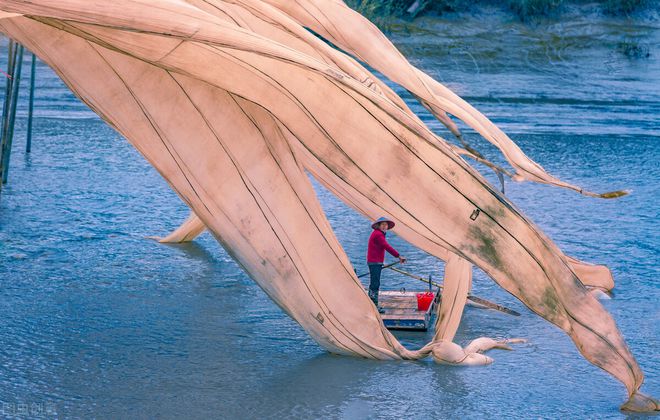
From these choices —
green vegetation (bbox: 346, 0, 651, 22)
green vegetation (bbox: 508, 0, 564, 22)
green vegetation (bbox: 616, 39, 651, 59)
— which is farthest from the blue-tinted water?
green vegetation (bbox: 346, 0, 651, 22)

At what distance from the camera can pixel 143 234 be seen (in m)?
14.3

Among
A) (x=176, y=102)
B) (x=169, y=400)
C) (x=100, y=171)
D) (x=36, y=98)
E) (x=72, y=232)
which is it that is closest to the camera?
(x=169, y=400)

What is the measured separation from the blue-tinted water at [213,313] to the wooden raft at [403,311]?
0.12m

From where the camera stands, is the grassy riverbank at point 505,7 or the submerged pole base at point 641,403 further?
the grassy riverbank at point 505,7

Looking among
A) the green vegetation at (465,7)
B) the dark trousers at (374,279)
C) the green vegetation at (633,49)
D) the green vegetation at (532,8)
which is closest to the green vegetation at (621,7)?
the green vegetation at (465,7)

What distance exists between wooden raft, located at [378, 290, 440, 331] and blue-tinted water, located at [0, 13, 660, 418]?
12 cm

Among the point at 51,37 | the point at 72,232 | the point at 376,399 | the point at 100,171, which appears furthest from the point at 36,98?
the point at 376,399

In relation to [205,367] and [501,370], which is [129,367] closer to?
[205,367]

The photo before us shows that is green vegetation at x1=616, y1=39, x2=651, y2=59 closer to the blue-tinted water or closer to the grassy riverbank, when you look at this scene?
the grassy riverbank

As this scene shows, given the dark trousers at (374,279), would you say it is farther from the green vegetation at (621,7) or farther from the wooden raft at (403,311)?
the green vegetation at (621,7)

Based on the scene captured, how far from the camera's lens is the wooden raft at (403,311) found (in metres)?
10.8

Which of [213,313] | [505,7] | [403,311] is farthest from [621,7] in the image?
[213,313]

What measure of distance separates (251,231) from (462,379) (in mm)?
2232

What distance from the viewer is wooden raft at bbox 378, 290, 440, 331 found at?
10789mm
